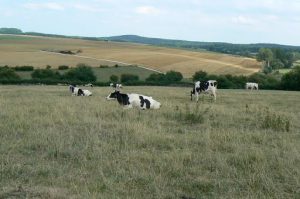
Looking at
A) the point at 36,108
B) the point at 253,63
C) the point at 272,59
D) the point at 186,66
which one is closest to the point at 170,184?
the point at 36,108

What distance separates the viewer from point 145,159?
944 centimetres

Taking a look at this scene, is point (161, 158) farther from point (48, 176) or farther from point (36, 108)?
point (36, 108)

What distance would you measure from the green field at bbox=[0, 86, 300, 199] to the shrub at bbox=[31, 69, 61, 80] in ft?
196

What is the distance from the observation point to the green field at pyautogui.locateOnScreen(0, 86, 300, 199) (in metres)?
7.46

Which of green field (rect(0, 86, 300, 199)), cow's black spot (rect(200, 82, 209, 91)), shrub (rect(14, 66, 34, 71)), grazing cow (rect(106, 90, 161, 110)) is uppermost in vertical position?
green field (rect(0, 86, 300, 199))

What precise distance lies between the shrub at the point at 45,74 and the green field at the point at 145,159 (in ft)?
196

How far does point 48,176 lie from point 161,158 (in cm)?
232

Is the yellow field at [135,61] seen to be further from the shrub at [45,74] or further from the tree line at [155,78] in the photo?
the shrub at [45,74]

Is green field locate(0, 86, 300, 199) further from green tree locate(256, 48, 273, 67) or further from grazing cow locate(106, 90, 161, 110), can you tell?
green tree locate(256, 48, 273, 67)

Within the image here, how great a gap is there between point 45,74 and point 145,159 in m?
67.6

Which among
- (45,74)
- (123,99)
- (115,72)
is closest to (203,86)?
(123,99)

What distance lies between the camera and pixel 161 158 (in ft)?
31.1

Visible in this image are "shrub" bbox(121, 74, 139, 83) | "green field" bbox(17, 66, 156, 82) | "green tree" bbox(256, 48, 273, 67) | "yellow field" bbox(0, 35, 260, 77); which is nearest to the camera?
"shrub" bbox(121, 74, 139, 83)

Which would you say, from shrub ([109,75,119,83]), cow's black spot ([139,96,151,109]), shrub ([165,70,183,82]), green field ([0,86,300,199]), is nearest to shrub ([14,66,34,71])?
shrub ([109,75,119,83])
